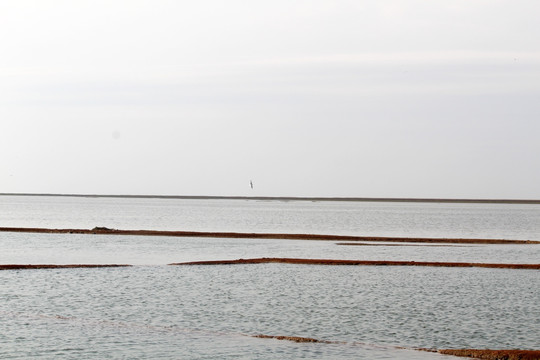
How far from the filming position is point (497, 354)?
20.1m

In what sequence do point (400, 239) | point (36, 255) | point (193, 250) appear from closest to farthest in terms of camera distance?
point (36, 255)
point (193, 250)
point (400, 239)

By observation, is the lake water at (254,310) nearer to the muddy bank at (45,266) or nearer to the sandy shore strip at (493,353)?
the sandy shore strip at (493,353)

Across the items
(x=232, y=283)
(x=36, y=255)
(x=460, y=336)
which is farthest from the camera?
(x=36, y=255)

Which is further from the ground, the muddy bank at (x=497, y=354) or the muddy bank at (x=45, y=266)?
the muddy bank at (x=45, y=266)

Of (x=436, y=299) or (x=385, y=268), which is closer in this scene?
(x=436, y=299)

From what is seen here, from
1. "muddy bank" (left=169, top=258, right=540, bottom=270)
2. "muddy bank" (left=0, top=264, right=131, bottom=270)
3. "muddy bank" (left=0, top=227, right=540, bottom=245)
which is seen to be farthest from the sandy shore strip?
"muddy bank" (left=0, top=227, right=540, bottom=245)

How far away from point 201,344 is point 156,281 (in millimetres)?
15680

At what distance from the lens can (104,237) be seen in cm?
7538

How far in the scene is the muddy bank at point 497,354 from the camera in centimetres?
1972

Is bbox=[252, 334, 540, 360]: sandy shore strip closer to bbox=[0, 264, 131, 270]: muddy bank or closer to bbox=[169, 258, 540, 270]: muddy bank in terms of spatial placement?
bbox=[0, 264, 131, 270]: muddy bank

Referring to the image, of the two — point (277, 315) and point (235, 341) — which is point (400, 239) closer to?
point (277, 315)

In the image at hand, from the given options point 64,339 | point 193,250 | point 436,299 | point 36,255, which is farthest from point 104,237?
point 64,339

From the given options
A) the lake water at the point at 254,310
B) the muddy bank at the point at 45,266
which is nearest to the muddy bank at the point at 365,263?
the lake water at the point at 254,310

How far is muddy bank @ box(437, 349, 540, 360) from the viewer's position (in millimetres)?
19719
